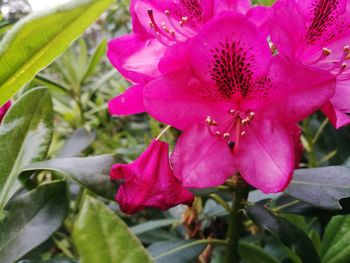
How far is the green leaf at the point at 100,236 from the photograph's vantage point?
32 cm

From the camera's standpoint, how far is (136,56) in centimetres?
73

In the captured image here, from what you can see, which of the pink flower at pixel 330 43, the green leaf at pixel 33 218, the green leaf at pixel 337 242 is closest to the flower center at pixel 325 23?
the pink flower at pixel 330 43

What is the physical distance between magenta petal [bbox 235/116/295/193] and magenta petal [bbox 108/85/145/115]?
0.18 metres

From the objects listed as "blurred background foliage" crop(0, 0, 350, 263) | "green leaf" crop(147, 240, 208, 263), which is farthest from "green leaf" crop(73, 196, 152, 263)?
"green leaf" crop(147, 240, 208, 263)

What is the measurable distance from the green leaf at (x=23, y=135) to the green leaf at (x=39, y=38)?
0.52ft

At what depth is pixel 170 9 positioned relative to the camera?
0.76 metres

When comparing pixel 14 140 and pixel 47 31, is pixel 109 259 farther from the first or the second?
pixel 14 140

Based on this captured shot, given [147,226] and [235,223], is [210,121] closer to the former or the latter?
[235,223]

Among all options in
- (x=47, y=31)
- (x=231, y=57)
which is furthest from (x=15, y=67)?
(x=231, y=57)

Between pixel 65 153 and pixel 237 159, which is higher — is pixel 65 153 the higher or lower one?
the lower one

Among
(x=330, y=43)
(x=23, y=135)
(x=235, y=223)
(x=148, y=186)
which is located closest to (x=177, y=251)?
(x=235, y=223)

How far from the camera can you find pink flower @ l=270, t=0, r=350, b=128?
680 mm

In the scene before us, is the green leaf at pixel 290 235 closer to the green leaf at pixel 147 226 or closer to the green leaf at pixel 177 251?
the green leaf at pixel 177 251

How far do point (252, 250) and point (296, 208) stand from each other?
0.39 feet
